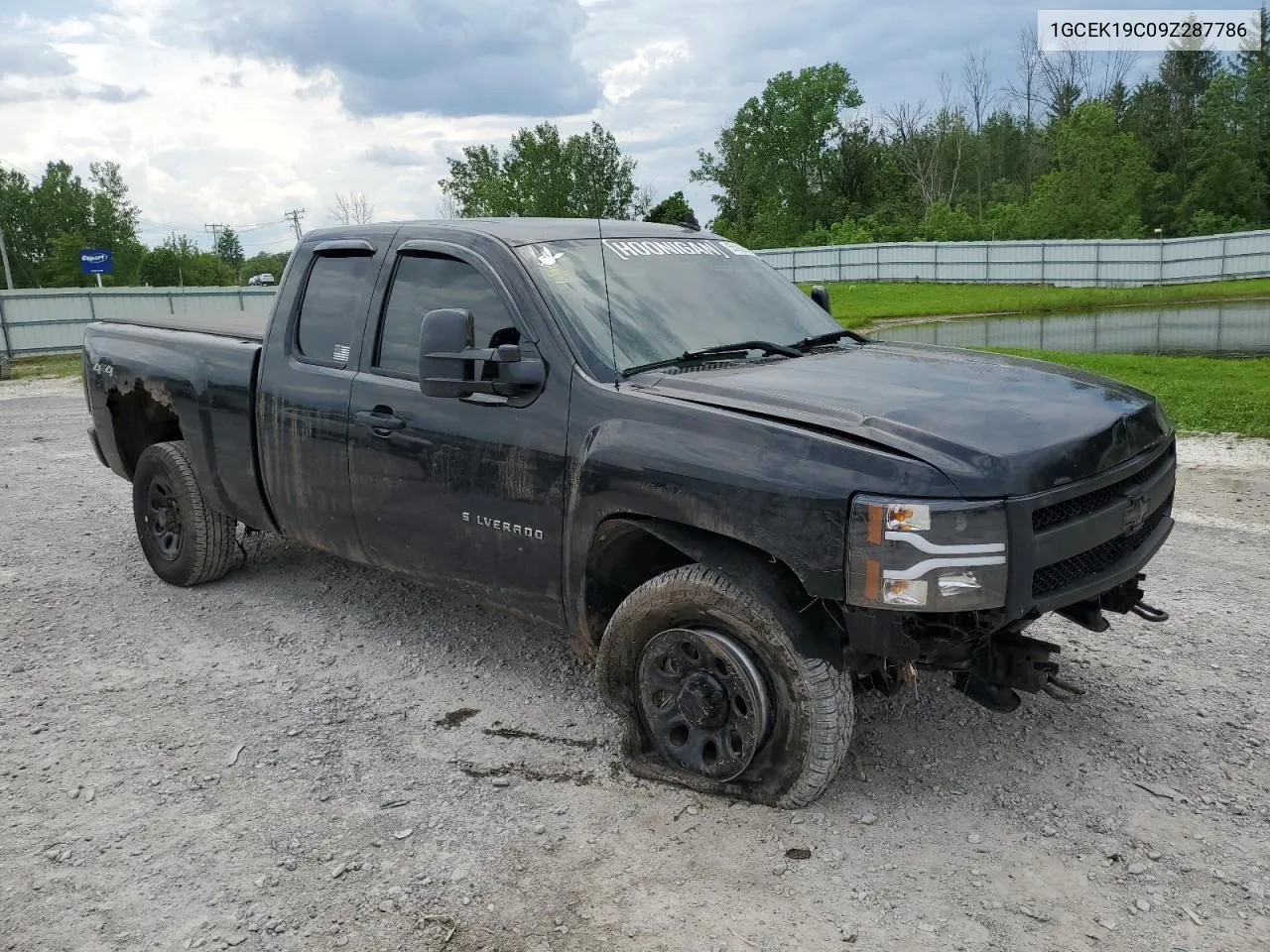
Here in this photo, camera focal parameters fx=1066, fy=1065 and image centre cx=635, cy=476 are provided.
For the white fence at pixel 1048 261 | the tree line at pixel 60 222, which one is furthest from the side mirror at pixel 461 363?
the tree line at pixel 60 222

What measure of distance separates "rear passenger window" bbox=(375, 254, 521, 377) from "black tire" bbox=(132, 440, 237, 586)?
1.91 meters

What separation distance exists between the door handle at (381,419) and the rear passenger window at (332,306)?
1.14ft

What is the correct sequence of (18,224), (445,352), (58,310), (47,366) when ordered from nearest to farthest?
(445,352) → (47,366) → (58,310) → (18,224)

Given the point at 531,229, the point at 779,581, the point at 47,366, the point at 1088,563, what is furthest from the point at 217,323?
the point at 47,366

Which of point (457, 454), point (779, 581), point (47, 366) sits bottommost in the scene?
point (47, 366)

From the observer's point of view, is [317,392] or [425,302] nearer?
[425,302]

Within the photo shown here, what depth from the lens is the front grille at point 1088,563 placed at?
3291mm

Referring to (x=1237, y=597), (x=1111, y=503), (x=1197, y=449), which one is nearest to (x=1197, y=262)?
(x=1197, y=449)

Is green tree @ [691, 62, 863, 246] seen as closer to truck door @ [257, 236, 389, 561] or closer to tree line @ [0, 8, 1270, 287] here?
tree line @ [0, 8, 1270, 287]

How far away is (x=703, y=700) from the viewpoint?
3525 mm

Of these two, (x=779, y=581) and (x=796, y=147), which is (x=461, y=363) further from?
(x=796, y=147)

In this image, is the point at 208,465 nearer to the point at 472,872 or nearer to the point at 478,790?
the point at 478,790

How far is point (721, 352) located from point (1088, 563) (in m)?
1.52

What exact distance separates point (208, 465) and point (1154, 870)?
4656 mm
